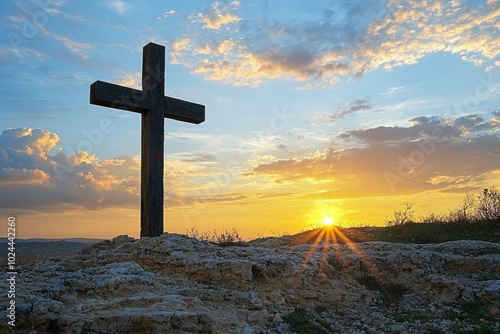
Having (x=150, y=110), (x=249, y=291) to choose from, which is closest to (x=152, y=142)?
(x=150, y=110)

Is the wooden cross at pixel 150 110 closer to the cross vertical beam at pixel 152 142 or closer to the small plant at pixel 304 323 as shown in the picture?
the cross vertical beam at pixel 152 142

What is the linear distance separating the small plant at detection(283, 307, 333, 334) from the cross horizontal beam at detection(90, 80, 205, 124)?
5.20 meters

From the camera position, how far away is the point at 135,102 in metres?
8.73

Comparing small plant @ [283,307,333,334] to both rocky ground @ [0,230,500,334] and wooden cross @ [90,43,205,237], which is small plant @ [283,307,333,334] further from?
wooden cross @ [90,43,205,237]

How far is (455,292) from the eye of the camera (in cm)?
719

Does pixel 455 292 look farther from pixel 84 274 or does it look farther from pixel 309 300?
pixel 84 274

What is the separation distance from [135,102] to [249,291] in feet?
15.1

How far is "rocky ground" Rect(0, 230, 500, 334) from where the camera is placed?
4.58 m

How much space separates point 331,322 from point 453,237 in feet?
29.9

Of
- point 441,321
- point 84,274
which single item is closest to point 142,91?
point 84,274

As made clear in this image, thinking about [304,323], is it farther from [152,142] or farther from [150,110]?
[150,110]

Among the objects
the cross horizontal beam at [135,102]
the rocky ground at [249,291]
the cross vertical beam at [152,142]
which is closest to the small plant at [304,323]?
the rocky ground at [249,291]

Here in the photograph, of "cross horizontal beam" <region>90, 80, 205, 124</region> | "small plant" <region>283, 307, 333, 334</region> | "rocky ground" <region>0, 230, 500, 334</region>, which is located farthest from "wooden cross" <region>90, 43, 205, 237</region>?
"small plant" <region>283, 307, 333, 334</region>

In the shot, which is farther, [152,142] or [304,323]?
[152,142]
